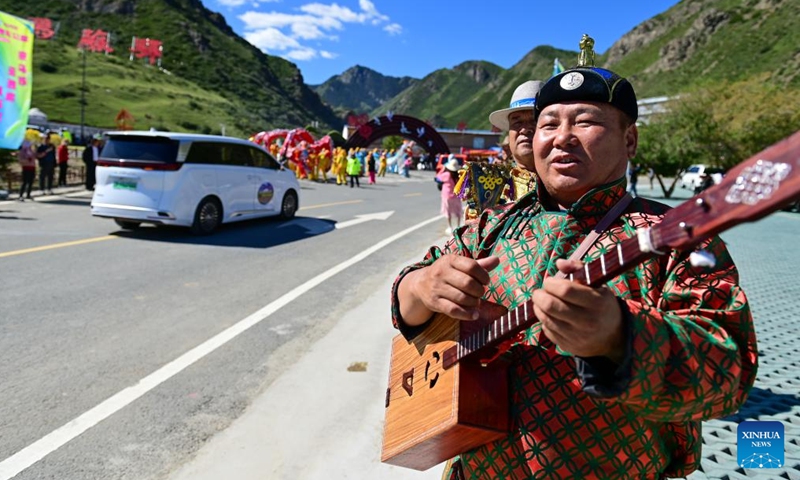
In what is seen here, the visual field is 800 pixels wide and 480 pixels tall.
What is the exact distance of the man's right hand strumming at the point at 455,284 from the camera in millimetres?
1203

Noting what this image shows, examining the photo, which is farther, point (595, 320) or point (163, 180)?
point (163, 180)

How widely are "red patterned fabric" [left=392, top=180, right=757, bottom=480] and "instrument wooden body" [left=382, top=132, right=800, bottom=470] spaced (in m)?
0.08

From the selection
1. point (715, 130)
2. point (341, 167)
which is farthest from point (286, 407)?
point (715, 130)

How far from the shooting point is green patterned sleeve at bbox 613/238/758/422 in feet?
3.19

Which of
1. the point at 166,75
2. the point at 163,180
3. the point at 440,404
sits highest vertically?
the point at 166,75

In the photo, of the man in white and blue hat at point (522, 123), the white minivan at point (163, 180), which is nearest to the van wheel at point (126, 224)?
the white minivan at point (163, 180)

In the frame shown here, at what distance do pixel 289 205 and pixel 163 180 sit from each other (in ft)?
12.3

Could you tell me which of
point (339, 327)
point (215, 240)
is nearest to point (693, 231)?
point (339, 327)

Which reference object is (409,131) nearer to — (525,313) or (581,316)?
(525,313)

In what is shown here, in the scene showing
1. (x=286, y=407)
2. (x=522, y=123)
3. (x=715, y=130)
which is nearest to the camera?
(x=522, y=123)

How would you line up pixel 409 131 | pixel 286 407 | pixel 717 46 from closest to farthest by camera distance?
pixel 286 407
pixel 409 131
pixel 717 46

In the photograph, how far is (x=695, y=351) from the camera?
100 centimetres

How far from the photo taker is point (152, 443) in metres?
3.10

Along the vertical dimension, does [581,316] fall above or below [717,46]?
below
